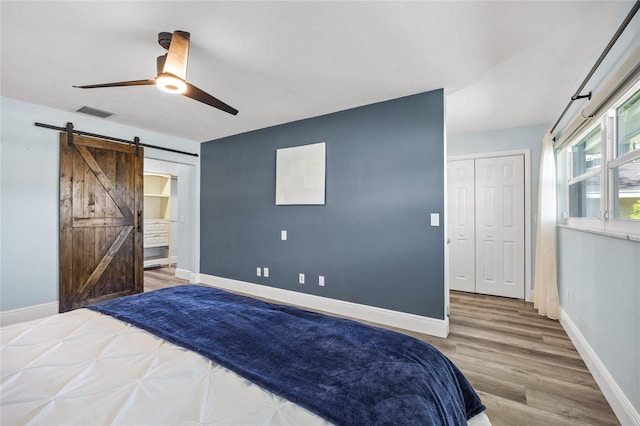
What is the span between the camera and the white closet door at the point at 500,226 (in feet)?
13.2

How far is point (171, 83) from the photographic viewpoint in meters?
1.87

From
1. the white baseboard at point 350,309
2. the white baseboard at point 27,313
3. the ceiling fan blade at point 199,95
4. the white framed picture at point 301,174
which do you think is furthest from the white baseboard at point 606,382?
the white baseboard at point 27,313

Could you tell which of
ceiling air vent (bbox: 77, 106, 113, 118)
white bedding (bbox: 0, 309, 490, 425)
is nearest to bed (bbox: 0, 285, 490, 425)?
white bedding (bbox: 0, 309, 490, 425)

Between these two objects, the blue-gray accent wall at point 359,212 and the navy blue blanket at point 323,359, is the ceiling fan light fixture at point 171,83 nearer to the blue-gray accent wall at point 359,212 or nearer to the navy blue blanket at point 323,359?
the navy blue blanket at point 323,359

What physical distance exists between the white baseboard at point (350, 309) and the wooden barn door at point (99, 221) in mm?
1460

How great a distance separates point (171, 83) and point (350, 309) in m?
2.82

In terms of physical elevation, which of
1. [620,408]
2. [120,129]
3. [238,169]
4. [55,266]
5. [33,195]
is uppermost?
[120,129]

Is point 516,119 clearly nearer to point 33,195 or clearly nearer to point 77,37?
point 77,37

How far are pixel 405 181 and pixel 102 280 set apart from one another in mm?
4100

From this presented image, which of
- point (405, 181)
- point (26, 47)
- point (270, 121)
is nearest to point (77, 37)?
point (26, 47)

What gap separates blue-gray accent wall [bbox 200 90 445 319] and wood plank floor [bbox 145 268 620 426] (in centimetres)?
47

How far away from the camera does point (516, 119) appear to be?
3.74 meters

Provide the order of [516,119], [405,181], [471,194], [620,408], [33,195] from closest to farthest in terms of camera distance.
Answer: [620,408] → [405,181] → [33,195] → [516,119] → [471,194]

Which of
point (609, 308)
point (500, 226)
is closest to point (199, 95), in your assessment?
point (609, 308)
